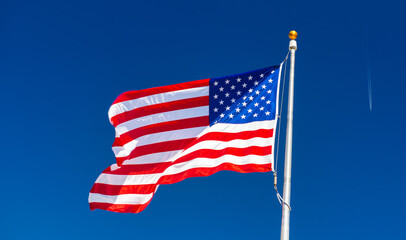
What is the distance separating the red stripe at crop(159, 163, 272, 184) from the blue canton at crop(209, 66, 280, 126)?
145 centimetres

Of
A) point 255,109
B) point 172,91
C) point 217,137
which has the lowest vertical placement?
point 217,137

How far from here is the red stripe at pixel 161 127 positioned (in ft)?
43.9

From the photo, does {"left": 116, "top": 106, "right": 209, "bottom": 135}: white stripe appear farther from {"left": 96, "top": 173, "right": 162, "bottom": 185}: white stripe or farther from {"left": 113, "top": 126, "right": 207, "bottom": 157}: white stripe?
{"left": 96, "top": 173, "right": 162, "bottom": 185}: white stripe

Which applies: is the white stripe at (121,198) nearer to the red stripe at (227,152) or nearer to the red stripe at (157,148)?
the red stripe at (157,148)

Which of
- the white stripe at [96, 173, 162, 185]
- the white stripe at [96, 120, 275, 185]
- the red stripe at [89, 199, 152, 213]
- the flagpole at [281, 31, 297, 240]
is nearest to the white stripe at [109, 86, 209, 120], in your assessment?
the white stripe at [96, 120, 275, 185]

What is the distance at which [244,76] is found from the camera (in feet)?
42.7

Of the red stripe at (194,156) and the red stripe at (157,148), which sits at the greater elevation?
the red stripe at (157,148)

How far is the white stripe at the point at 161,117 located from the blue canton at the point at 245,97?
1.36ft

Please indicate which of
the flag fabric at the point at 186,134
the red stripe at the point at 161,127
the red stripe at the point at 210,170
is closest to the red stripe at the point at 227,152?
the flag fabric at the point at 186,134

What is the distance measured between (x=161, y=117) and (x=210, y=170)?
2.80 metres

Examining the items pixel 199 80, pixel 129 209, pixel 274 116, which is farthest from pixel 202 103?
pixel 129 209

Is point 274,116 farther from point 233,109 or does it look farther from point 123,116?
point 123,116

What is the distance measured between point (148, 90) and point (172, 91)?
853 millimetres

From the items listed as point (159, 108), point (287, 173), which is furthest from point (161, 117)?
point (287, 173)
